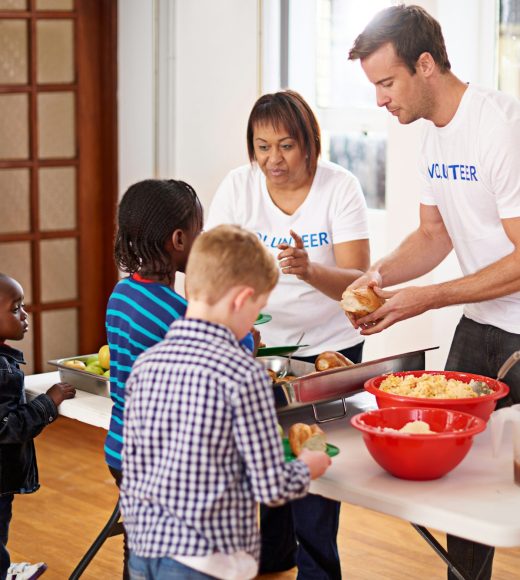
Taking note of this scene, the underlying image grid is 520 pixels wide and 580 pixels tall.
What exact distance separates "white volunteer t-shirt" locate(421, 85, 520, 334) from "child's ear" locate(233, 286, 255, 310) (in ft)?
3.15

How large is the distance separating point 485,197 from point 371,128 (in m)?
2.06

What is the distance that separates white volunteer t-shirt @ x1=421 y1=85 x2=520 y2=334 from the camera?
239cm

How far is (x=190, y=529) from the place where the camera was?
63.3 inches

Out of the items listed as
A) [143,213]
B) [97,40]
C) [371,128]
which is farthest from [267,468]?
[97,40]

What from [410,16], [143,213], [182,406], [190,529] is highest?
[410,16]

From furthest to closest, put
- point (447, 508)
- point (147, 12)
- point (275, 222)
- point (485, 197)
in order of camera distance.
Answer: point (147, 12) < point (275, 222) < point (485, 197) < point (447, 508)

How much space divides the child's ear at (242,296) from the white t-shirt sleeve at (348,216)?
1.27m

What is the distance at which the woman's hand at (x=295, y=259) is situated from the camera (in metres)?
2.64

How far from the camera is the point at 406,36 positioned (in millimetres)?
2451

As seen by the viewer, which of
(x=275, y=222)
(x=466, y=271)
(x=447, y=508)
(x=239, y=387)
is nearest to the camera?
(x=239, y=387)

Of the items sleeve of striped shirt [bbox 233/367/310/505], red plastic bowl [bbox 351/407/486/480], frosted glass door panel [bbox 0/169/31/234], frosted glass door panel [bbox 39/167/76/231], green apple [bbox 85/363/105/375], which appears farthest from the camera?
frosted glass door panel [bbox 39/167/76/231]

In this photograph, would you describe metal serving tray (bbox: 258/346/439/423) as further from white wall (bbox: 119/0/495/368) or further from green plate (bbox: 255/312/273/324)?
white wall (bbox: 119/0/495/368)

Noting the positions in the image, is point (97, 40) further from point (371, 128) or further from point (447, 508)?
point (447, 508)

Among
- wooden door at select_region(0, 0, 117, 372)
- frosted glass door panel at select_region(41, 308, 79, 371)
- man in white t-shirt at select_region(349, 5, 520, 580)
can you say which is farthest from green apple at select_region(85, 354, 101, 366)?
frosted glass door panel at select_region(41, 308, 79, 371)
